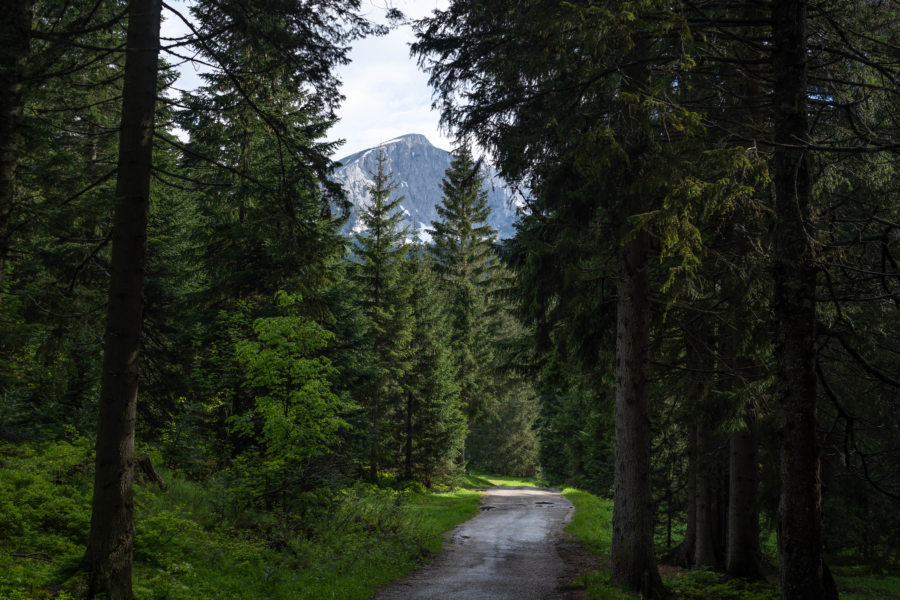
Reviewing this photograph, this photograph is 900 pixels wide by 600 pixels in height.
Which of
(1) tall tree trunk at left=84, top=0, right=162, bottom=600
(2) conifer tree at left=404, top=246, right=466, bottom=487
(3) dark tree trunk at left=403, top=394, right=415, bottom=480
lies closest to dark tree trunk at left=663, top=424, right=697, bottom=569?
(1) tall tree trunk at left=84, top=0, right=162, bottom=600

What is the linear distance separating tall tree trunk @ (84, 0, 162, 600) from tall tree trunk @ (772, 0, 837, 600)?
6.94m

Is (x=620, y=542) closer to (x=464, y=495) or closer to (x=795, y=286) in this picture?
(x=795, y=286)

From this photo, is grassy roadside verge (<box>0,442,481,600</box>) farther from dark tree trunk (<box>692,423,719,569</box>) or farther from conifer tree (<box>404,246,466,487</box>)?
conifer tree (<box>404,246,466,487</box>)

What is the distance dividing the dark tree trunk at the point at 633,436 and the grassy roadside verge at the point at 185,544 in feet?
15.0

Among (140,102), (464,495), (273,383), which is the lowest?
→ (464,495)

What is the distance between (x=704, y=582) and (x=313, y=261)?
9.63m

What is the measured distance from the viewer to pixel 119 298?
20.6 feet

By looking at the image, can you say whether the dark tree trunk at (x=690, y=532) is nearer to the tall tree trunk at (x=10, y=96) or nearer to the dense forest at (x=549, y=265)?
the dense forest at (x=549, y=265)

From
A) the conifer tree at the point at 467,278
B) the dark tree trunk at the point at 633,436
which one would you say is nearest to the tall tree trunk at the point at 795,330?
the dark tree trunk at the point at 633,436

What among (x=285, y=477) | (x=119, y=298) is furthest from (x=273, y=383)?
(x=119, y=298)

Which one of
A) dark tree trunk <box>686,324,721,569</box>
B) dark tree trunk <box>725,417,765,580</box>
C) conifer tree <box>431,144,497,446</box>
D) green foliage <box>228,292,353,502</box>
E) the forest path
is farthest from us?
conifer tree <box>431,144,497,446</box>

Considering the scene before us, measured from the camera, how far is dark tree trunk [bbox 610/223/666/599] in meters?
9.23

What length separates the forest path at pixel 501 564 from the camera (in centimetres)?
972

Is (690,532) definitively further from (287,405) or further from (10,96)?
(10,96)
